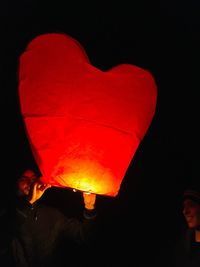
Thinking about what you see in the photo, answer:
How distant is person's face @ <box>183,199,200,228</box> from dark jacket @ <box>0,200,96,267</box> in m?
0.80

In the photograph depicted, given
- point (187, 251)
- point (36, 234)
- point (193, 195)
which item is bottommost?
point (36, 234)

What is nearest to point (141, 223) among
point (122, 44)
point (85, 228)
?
point (85, 228)

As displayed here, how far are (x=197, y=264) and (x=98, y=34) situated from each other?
97.1 inches

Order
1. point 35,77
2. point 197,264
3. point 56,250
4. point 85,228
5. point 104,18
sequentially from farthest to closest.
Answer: point 104,18, point 56,250, point 85,228, point 197,264, point 35,77

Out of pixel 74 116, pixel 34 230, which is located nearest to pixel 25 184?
pixel 34 230

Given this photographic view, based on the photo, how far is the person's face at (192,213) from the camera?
7.39 ft

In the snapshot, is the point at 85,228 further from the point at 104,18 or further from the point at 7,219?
the point at 104,18

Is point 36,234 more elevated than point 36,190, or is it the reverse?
point 36,190

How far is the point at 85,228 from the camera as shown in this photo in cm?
264

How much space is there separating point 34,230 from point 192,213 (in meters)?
1.44

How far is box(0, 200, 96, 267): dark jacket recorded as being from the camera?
8.73ft

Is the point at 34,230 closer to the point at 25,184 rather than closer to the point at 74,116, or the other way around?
the point at 25,184

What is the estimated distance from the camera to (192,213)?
2.27 meters

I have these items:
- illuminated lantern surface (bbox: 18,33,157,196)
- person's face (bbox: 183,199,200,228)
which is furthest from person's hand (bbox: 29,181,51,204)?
person's face (bbox: 183,199,200,228)
